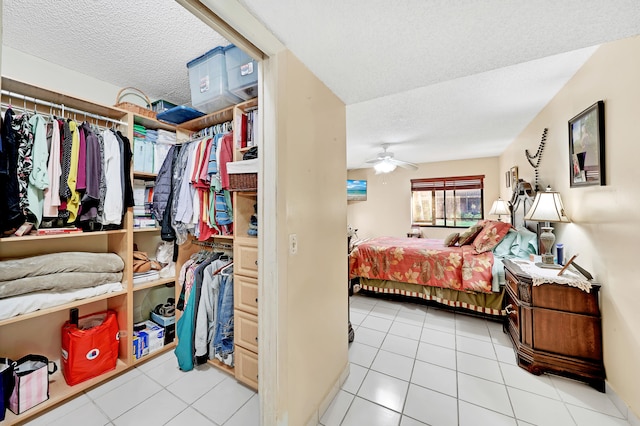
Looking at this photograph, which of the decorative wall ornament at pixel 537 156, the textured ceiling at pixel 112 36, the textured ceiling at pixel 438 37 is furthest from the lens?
the decorative wall ornament at pixel 537 156

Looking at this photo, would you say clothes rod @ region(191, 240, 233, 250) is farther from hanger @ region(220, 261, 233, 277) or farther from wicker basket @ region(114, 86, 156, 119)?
wicker basket @ region(114, 86, 156, 119)

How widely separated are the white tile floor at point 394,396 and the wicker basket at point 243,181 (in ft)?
4.80

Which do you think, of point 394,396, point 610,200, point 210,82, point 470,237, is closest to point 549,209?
point 610,200

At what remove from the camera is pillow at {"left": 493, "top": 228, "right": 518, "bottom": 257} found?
3047 millimetres

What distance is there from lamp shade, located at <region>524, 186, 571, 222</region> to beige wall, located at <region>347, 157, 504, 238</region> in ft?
10.6

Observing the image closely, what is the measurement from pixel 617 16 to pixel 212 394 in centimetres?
312

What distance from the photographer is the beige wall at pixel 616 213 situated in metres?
1.55

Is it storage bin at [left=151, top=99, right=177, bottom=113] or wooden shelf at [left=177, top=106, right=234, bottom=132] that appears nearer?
wooden shelf at [left=177, top=106, right=234, bottom=132]

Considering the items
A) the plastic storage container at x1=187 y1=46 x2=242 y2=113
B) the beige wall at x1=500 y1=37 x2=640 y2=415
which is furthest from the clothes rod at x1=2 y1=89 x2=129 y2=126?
the beige wall at x1=500 y1=37 x2=640 y2=415

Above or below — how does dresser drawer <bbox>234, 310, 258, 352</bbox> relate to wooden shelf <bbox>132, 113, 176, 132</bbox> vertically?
below

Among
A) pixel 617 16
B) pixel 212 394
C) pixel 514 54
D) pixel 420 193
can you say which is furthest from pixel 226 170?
pixel 420 193

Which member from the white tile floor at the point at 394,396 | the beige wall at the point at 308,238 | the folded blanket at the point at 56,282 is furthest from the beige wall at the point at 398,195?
the folded blanket at the point at 56,282

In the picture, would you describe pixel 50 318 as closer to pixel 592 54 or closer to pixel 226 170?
pixel 226 170

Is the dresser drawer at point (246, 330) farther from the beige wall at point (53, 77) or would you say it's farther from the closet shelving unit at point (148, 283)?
the beige wall at point (53, 77)
